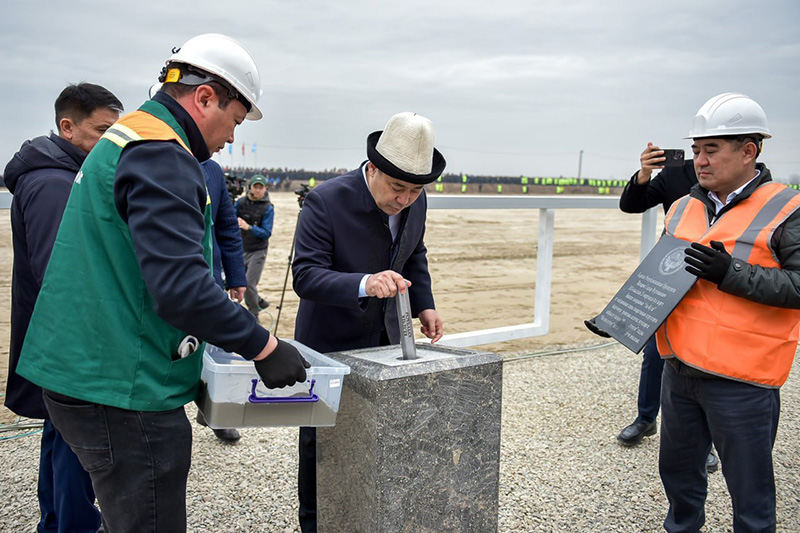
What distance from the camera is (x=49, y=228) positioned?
2.47m

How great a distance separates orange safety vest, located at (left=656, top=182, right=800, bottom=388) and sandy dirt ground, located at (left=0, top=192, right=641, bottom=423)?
4008 millimetres

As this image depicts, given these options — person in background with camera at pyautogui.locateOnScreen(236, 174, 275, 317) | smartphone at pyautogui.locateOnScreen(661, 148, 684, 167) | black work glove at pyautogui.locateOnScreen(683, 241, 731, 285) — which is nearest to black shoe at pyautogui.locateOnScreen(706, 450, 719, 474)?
smartphone at pyautogui.locateOnScreen(661, 148, 684, 167)

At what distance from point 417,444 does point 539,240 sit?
476cm

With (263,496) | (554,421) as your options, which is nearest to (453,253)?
(554,421)

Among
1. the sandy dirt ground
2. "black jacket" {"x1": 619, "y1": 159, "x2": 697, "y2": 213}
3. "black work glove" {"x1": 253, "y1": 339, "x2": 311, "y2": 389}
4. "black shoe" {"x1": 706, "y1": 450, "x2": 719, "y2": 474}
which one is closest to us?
"black work glove" {"x1": 253, "y1": 339, "x2": 311, "y2": 389}

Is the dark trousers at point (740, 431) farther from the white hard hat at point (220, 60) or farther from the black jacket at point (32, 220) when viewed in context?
the black jacket at point (32, 220)

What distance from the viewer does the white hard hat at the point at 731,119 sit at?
254 centimetres

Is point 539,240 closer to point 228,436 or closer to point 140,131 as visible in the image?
point 228,436

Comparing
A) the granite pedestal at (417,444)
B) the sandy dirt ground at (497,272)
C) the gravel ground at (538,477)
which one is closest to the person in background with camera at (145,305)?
the granite pedestal at (417,444)

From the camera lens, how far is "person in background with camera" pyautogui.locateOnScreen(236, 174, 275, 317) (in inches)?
321

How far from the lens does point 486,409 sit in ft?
7.23

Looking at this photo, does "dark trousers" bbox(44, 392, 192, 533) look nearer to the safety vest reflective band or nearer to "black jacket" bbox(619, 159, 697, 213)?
the safety vest reflective band

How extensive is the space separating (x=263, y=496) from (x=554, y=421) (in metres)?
2.17

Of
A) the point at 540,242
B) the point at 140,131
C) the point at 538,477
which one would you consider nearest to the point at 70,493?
the point at 140,131
